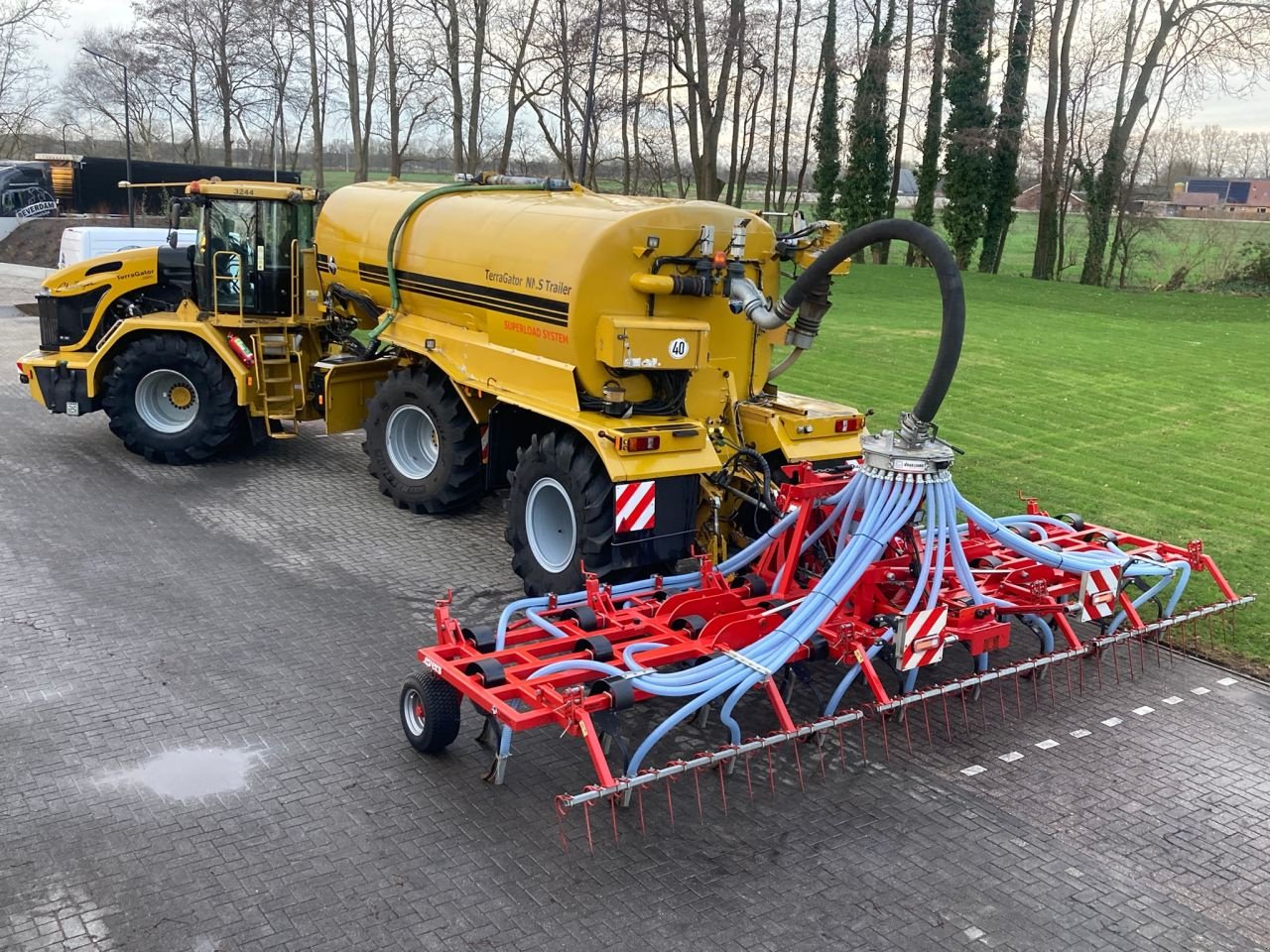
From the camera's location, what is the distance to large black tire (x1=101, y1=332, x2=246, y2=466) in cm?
1026

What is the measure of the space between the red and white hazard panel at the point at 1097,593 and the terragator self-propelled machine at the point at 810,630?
11mm

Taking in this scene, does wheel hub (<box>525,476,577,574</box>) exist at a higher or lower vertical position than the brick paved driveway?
higher

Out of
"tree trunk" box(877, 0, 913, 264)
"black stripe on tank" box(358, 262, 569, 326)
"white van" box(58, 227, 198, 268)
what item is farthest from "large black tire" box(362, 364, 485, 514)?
"tree trunk" box(877, 0, 913, 264)

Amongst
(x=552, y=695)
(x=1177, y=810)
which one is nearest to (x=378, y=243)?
(x=552, y=695)

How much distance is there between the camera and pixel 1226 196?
82.4m

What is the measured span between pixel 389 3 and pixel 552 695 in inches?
1175

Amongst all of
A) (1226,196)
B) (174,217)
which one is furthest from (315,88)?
(1226,196)

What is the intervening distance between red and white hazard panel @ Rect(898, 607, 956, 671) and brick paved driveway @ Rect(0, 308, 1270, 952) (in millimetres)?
522

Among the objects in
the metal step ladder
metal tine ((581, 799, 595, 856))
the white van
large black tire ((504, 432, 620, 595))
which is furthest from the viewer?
the white van

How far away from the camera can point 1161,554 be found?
6.97m

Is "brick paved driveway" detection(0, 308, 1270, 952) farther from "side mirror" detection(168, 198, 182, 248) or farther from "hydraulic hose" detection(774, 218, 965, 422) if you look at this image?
"side mirror" detection(168, 198, 182, 248)

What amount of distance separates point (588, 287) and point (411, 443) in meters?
3.02

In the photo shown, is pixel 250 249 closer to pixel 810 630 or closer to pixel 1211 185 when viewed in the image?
→ pixel 810 630

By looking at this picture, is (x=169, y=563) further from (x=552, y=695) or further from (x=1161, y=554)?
(x=1161, y=554)
